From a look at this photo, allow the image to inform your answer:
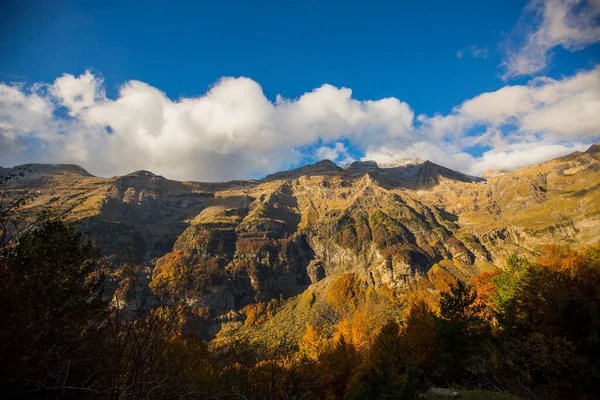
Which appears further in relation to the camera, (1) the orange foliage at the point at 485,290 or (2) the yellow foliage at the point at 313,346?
(1) the orange foliage at the point at 485,290

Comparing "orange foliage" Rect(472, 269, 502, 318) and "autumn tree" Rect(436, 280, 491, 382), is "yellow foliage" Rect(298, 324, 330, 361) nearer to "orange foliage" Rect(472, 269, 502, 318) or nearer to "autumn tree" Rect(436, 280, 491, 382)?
"autumn tree" Rect(436, 280, 491, 382)

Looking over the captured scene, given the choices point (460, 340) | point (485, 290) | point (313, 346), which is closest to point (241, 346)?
point (460, 340)

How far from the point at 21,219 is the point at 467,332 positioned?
122ft

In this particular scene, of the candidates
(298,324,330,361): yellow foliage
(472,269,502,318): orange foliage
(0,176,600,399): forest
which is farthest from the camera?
(472,269,502,318): orange foliage

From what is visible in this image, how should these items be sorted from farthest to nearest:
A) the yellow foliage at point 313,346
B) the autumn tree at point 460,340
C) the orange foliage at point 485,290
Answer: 1. the orange foliage at point 485,290
2. the yellow foliage at point 313,346
3. the autumn tree at point 460,340

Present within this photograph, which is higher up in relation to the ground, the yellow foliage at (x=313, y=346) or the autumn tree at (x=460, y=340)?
the autumn tree at (x=460, y=340)

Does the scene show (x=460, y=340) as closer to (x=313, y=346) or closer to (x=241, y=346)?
(x=313, y=346)

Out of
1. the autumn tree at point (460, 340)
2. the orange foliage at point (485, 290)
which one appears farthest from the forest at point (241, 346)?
the orange foliage at point (485, 290)

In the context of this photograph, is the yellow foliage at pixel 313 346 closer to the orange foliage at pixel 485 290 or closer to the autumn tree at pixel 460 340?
the autumn tree at pixel 460 340

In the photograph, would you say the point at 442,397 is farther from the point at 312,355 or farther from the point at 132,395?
the point at 312,355

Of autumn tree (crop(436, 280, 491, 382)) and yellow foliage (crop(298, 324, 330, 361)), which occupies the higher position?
autumn tree (crop(436, 280, 491, 382))

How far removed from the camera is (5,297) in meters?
4.67

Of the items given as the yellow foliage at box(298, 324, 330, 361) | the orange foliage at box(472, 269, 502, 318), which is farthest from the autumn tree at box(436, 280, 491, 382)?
the yellow foliage at box(298, 324, 330, 361)

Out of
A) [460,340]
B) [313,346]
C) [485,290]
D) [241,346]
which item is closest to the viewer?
[241,346]
